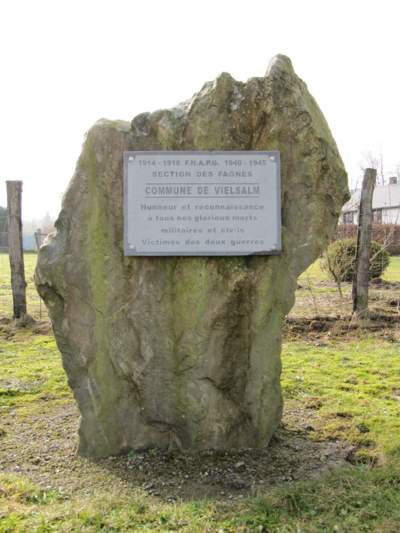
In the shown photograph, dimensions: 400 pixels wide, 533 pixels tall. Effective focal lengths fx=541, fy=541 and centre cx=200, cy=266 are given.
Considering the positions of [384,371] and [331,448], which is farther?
[384,371]

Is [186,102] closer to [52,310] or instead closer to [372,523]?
[52,310]

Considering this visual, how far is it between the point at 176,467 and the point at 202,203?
2.04 meters

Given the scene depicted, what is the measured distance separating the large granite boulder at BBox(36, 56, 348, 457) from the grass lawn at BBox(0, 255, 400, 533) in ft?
2.06

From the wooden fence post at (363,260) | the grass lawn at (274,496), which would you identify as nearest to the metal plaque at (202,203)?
the grass lawn at (274,496)

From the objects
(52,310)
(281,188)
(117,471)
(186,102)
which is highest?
(186,102)

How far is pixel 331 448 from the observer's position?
450 cm

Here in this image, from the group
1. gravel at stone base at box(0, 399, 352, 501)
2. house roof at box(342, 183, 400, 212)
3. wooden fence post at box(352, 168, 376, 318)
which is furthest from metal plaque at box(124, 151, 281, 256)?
house roof at box(342, 183, 400, 212)

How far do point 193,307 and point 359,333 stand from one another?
548cm

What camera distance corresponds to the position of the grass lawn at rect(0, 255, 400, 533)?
334cm

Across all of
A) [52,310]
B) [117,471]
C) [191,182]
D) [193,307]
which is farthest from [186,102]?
[117,471]

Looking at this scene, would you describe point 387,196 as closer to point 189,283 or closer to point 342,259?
point 342,259

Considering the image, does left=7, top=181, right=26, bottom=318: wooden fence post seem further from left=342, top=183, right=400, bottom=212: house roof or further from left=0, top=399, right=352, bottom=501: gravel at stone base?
left=342, top=183, right=400, bottom=212: house roof

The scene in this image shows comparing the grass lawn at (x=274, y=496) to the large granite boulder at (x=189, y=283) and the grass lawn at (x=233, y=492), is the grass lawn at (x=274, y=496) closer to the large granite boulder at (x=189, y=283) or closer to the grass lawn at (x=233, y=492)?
the grass lawn at (x=233, y=492)

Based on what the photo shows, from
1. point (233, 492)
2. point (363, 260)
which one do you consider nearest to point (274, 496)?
point (233, 492)
